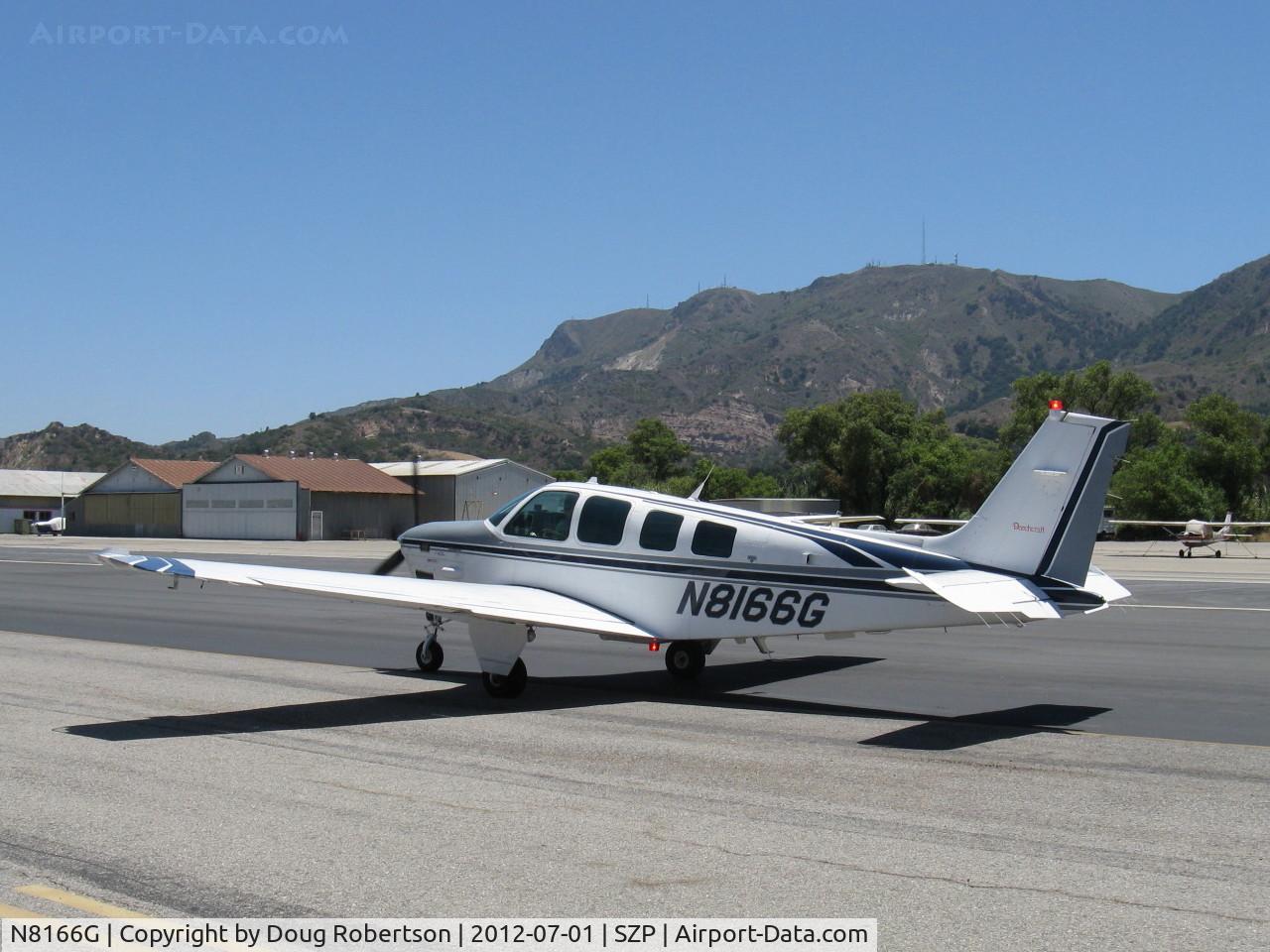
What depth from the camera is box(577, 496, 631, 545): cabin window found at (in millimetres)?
12805

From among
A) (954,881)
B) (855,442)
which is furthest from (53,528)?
(954,881)

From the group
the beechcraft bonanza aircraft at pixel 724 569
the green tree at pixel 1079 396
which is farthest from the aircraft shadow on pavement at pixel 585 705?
the green tree at pixel 1079 396

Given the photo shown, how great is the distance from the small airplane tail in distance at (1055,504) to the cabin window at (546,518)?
4353mm

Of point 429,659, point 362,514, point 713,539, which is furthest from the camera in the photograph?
point 362,514

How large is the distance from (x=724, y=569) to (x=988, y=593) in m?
2.82

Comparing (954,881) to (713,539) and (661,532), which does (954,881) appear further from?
(661,532)

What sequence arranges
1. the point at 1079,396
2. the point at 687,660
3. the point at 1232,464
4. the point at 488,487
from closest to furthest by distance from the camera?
the point at 687,660
the point at 488,487
the point at 1232,464
the point at 1079,396

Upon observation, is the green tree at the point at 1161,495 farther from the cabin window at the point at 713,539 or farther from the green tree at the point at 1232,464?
the cabin window at the point at 713,539

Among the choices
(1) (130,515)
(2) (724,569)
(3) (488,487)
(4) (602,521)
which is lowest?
(1) (130,515)

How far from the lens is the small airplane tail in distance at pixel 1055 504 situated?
1088cm

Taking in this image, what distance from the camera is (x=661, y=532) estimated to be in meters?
12.5

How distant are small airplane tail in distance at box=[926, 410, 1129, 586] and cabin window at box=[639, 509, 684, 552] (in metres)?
2.96

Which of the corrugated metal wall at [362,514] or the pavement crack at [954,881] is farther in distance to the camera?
the corrugated metal wall at [362,514]

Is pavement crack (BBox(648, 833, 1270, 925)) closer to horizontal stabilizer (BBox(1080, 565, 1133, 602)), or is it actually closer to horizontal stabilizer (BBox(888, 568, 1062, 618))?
horizontal stabilizer (BBox(888, 568, 1062, 618))
